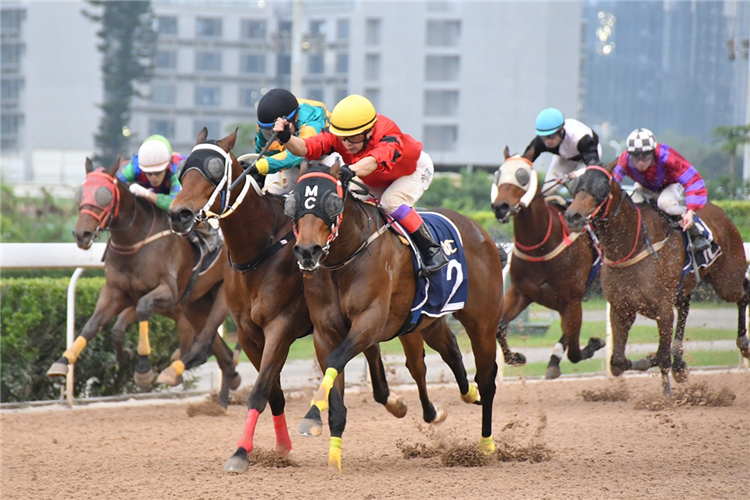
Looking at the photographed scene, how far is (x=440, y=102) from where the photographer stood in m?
39.5

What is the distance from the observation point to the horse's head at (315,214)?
4.17 m

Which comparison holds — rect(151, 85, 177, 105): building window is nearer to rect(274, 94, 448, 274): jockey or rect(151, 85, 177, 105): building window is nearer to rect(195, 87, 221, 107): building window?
rect(195, 87, 221, 107): building window

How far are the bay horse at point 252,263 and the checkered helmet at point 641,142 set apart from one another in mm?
3102

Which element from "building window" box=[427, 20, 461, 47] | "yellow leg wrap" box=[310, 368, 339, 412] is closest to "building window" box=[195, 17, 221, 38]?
"building window" box=[427, 20, 461, 47]

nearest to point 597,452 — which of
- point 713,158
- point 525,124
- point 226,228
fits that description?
point 226,228

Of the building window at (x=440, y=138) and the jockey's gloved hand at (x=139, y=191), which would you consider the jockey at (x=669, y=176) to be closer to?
the jockey's gloved hand at (x=139, y=191)

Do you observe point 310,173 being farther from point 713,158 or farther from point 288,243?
point 713,158

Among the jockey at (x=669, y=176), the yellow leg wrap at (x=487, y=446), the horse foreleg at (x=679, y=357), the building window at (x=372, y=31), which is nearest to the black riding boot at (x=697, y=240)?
the jockey at (x=669, y=176)

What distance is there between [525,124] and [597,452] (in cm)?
3307

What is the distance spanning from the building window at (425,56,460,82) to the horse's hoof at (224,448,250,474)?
35.5m

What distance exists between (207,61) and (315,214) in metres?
44.7

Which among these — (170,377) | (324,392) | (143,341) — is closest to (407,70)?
(143,341)

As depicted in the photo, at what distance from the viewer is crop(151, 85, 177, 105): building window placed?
152 ft

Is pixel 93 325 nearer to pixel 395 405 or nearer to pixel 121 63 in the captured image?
pixel 395 405
